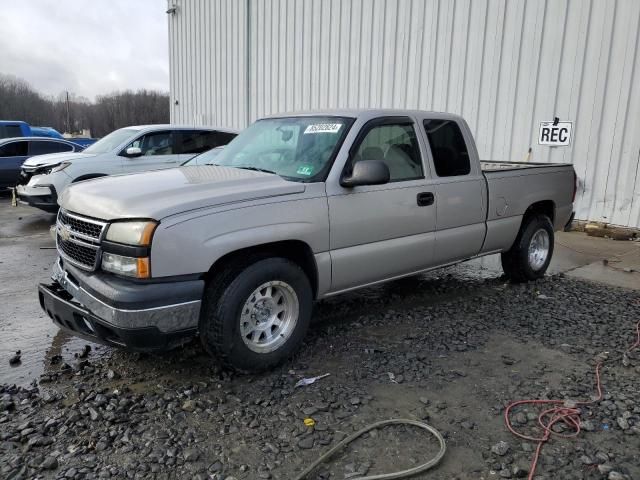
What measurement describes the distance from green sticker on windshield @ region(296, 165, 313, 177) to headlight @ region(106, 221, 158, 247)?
1302 mm

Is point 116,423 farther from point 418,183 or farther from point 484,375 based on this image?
point 418,183

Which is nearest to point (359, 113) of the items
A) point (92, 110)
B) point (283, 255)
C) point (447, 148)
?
Result: point (447, 148)

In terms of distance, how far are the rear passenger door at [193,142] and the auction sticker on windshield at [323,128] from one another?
19.4 ft

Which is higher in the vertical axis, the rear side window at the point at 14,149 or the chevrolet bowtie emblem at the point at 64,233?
the rear side window at the point at 14,149

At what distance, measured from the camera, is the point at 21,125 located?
57.9ft

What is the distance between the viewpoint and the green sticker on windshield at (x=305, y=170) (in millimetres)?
4012

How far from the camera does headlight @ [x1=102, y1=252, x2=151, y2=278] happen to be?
3094 mm

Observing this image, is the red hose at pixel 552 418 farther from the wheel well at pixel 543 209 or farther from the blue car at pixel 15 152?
the blue car at pixel 15 152

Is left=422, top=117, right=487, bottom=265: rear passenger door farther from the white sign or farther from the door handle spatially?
the white sign

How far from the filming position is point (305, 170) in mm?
4047

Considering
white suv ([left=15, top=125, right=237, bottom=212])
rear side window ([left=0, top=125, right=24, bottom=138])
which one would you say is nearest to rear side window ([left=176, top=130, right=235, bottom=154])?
white suv ([left=15, top=125, right=237, bottom=212])

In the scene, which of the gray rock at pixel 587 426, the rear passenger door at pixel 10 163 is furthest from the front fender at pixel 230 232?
the rear passenger door at pixel 10 163

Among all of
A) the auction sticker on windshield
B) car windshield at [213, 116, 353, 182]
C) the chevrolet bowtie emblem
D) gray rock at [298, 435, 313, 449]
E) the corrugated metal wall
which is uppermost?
the corrugated metal wall

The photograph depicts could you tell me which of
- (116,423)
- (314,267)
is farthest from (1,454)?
(314,267)
